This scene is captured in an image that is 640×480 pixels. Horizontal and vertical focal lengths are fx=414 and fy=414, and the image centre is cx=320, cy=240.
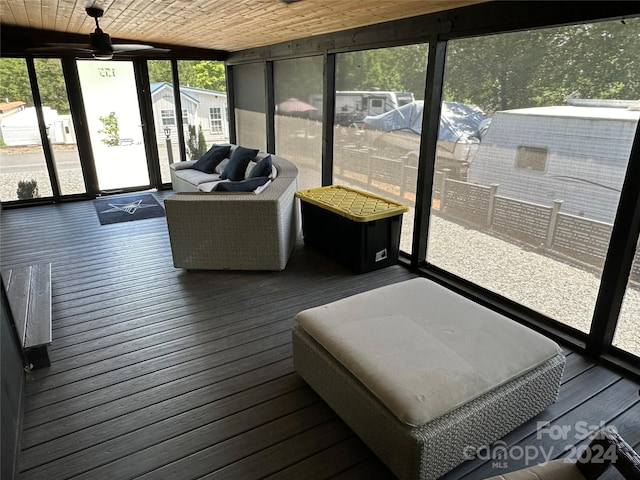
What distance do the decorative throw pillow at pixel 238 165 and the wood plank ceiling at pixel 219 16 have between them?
1.38 m

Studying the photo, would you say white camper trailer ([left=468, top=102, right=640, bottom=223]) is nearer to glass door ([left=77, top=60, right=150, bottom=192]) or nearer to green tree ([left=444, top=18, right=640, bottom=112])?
green tree ([left=444, top=18, right=640, bottom=112])

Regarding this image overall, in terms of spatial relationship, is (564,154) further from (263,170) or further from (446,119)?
(263,170)

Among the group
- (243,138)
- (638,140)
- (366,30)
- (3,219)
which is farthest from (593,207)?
(3,219)

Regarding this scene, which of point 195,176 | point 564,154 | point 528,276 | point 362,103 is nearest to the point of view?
point 564,154

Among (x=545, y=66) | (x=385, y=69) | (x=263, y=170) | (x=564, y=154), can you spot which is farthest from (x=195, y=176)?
(x=564, y=154)

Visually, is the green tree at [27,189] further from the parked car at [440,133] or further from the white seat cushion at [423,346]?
the white seat cushion at [423,346]

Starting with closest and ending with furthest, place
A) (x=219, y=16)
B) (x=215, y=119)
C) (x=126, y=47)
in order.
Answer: (x=126, y=47) < (x=219, y=16) < (x=215, y=119)

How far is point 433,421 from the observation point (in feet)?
5.40

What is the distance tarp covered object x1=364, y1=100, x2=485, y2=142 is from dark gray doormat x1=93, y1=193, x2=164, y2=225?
3.28m

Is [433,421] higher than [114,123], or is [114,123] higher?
[114,123]

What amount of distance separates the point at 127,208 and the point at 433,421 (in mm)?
5344

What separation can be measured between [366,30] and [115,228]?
11.9 feet

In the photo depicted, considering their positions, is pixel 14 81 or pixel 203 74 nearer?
pixel 14 81

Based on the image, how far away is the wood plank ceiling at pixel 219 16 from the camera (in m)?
3.10
